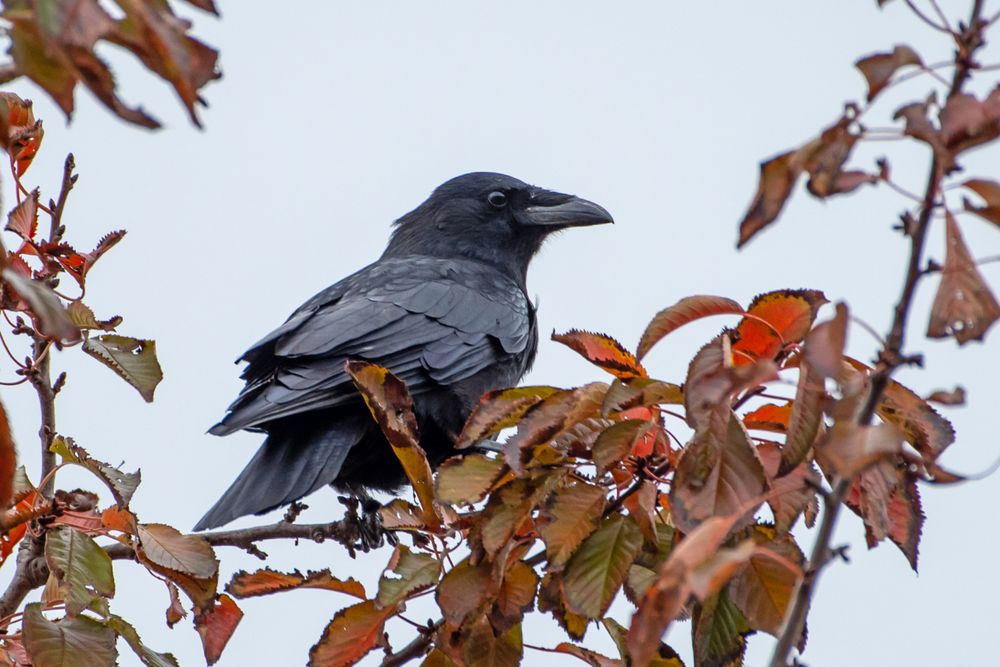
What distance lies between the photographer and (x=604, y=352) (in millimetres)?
3309

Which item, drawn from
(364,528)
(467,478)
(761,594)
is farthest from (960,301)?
(364,528)

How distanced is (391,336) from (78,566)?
2640 millimetres

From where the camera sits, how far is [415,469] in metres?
Result: 3.59

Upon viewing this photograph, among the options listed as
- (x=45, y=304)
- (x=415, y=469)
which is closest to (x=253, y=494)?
(x=415, y=469)

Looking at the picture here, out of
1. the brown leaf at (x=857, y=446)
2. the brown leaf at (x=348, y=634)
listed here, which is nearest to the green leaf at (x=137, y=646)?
the brown leaf at (x=348, y=634)

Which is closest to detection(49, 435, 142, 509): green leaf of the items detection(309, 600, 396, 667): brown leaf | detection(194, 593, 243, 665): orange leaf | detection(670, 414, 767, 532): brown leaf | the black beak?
detection(194, 593, 243, 665): orange leaf

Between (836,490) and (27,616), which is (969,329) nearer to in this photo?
(836,490)

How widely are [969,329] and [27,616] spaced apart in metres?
2.46

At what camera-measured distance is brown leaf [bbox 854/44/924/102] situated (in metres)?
2.04

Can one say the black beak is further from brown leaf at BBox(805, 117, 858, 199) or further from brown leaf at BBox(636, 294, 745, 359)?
brown leaf at BBox(805, 117, 858, 199)

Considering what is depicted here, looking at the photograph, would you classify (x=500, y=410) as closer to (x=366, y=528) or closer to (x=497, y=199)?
(x=366, y=528)

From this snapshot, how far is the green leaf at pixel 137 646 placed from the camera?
11.5ft

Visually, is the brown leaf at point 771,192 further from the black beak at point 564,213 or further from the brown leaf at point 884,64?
the black beak at point 564,213

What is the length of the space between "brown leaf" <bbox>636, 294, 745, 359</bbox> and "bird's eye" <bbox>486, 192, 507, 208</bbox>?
494 centimetres
